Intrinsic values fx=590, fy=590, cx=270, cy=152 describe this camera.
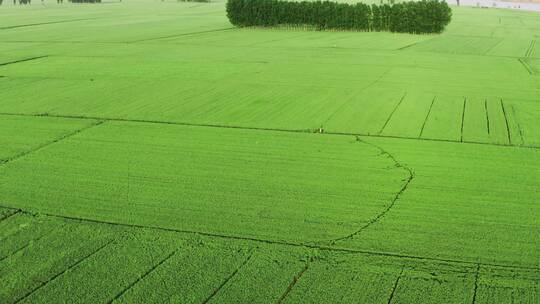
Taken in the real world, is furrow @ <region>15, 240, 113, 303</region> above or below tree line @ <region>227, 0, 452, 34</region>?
below

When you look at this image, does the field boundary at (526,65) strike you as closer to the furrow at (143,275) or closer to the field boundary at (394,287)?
the field boundary at (394,287)

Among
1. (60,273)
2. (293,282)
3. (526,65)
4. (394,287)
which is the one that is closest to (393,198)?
(394,287)

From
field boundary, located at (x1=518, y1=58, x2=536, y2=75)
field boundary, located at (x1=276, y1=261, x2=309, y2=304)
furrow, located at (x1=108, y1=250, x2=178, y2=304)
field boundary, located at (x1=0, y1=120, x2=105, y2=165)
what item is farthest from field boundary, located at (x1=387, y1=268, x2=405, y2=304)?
field boundary, located at (x1=518, y1=58, x2=536, y2=75)

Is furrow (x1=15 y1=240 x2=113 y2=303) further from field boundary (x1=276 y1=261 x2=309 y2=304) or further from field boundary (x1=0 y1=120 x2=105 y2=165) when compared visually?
field boundary (x1=0 y1=120 x2=105 y2=165)

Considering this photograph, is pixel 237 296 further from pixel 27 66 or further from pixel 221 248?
pixel 27 66

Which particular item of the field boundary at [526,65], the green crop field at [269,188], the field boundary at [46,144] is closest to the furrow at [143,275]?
the green crop field at [269,188]

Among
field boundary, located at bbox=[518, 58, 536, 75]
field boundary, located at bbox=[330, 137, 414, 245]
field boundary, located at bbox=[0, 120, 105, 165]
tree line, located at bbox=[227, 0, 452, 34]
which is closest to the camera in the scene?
field boundary, located at bbox=[330, 137, 414, 245]

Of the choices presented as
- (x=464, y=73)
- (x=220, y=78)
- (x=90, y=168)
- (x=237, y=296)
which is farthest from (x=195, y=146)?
(x=464, y=73)
